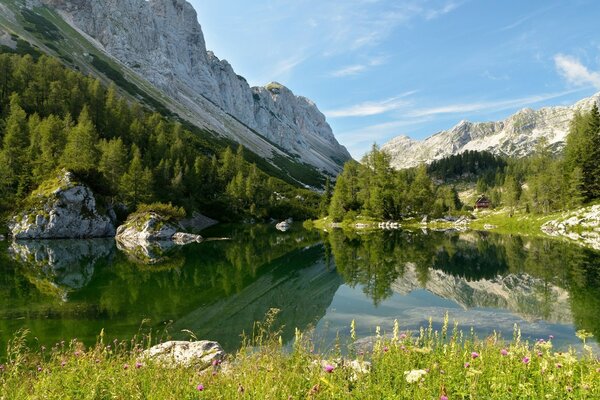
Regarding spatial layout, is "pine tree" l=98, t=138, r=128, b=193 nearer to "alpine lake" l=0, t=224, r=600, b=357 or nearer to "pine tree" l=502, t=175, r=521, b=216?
"alpine lake" l=0, t=224, r=600, b=357

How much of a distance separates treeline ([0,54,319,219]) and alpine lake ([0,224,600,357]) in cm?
3871

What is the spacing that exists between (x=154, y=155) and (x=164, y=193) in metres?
23.0

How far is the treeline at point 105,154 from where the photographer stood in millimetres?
81375

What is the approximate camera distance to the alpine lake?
19.7 m

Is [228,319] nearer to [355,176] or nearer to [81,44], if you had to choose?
[355,176]

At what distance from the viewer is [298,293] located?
29703mm

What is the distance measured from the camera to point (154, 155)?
411 ft

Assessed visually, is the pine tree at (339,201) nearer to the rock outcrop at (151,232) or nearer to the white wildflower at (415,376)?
the rock outcrop at (151,232)

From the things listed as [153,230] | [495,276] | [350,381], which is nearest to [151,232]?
[153,230]

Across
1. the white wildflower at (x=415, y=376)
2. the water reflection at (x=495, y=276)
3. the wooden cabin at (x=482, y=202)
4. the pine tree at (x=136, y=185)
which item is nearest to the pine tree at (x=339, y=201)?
the pine tree at (x=136, y=185)

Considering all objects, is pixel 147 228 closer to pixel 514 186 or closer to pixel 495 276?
pixel 495 276

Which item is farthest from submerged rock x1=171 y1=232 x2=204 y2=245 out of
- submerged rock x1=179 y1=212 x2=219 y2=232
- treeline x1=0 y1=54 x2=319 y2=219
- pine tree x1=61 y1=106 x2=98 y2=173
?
submerged rock x1=179 y1=212 x2=219 y2=232

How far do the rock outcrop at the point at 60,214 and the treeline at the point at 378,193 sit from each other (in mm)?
63520

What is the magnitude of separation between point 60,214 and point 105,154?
28043mm
